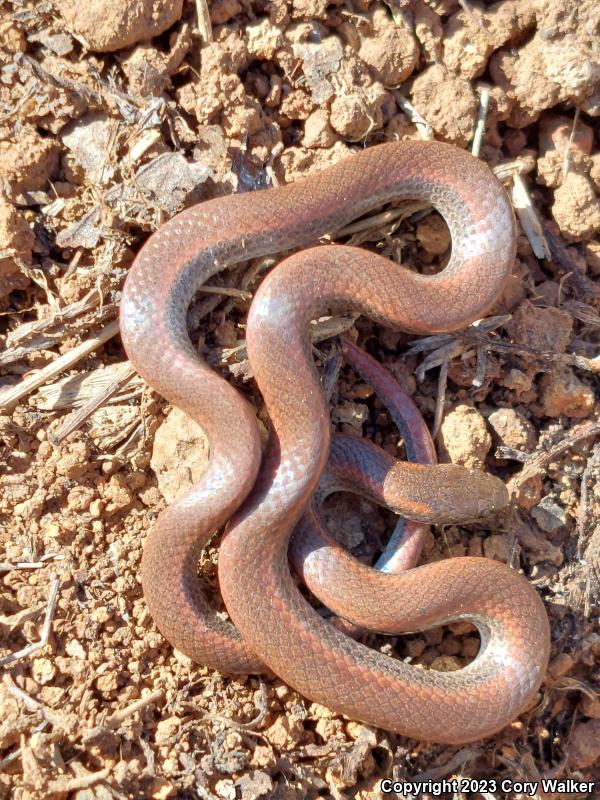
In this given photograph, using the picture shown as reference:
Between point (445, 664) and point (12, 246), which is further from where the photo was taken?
point (445, 664)

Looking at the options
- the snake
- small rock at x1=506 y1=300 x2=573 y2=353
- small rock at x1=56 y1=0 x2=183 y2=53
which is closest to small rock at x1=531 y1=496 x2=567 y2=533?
the snake

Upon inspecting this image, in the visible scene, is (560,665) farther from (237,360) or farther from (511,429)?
(237,360)

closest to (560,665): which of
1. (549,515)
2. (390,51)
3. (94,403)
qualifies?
(549,515)

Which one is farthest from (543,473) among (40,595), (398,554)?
(40,595)

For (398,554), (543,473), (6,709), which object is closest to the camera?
(6,709)

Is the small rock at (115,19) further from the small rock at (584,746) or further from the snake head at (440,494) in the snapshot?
the small rock at (584,746)

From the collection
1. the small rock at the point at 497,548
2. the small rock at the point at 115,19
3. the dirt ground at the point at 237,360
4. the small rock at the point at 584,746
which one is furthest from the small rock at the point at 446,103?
the small rock at the point at 584,746

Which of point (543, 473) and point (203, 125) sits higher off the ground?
point (203, 125)

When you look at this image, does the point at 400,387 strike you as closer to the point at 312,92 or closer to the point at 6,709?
the point at 312,92
